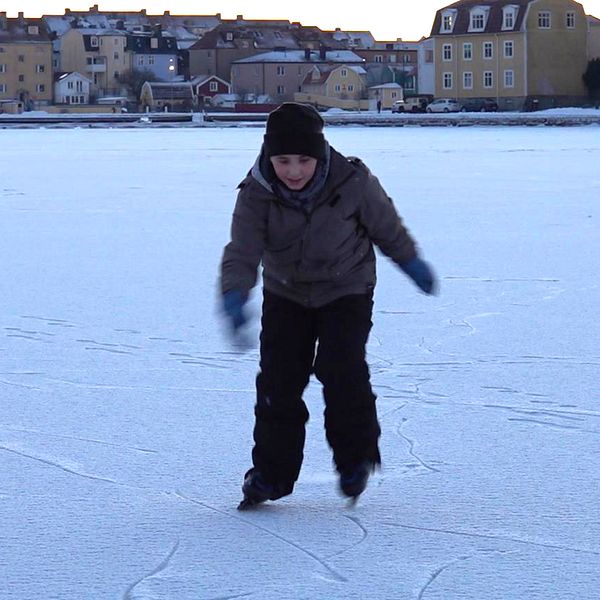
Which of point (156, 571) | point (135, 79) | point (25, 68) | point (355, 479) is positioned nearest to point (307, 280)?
point (355, 479)

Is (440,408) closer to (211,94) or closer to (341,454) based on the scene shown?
(341,454)

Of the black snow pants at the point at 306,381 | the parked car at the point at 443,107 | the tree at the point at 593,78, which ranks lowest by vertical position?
the black snow pants at the point at 306,381

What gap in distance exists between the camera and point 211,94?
9000 centimetres

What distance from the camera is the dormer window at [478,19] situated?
62.6 meters

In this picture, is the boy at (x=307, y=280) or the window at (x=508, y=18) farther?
the window at (x=508, y=18)

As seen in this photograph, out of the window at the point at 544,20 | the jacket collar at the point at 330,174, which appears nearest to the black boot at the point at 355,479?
the jacket collar at the point at 330,174

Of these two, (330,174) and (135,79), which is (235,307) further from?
(135,79)

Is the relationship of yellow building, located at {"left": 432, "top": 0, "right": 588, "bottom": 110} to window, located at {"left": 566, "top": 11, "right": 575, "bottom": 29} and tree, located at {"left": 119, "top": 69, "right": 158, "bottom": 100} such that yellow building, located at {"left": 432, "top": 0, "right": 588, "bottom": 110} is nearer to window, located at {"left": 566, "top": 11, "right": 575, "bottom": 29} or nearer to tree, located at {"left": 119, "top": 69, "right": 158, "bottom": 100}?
window, located at {"left": 566, "top": 11, "right": 575, "bottom": 29}

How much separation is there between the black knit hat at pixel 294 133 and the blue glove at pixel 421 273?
0.39 meters

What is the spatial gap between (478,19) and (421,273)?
61314 millimetres

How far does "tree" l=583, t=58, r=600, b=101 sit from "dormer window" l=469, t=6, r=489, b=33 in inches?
241

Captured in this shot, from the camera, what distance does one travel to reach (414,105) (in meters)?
60.8

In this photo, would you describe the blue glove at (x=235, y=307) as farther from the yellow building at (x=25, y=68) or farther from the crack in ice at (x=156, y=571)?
the yellow building at (x=25, y=68)

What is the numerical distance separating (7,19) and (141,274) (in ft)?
316
